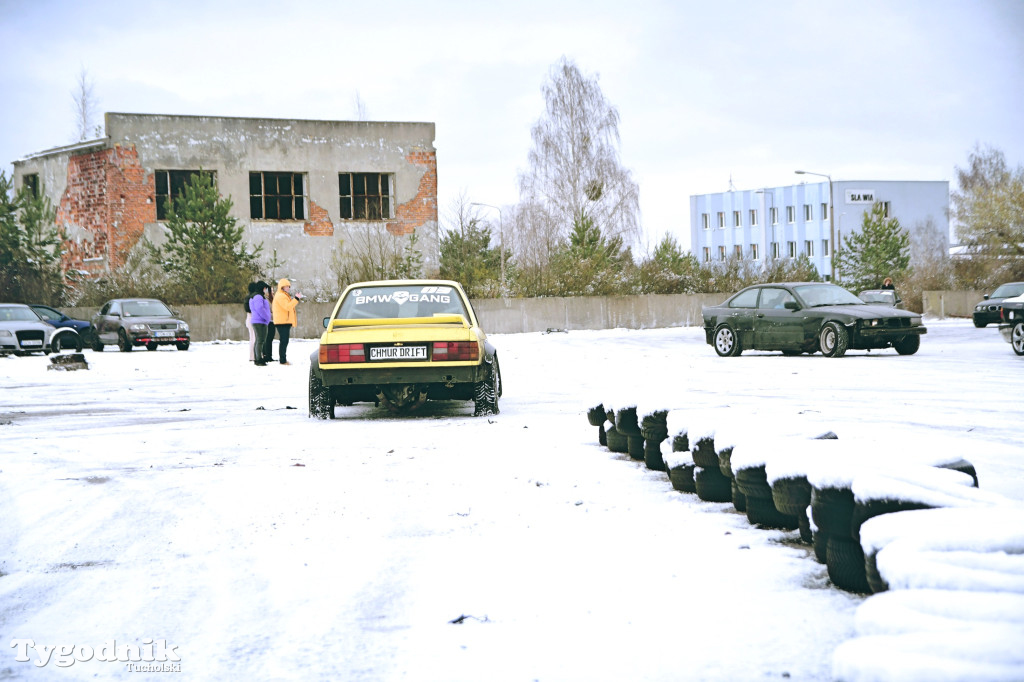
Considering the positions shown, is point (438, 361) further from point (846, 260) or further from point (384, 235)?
point (846, 260)

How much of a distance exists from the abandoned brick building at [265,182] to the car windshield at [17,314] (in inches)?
379

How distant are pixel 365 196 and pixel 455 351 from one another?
31463 mm

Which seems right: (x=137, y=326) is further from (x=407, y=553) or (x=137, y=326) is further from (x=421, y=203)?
(x=407, y=553)

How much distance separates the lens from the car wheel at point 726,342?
2123 centimetres

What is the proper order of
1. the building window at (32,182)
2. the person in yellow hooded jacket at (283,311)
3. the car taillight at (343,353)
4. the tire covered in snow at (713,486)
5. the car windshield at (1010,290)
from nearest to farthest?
the tire covered in snow at (713,486) → the car taillight at (343,353) → the person in yellow hooded jacket at (283,311) → the car windshield at (1010,290) → the building window at (32,182)

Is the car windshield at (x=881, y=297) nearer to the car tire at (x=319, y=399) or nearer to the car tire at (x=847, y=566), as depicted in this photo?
the car tire at (x=319, y=399)

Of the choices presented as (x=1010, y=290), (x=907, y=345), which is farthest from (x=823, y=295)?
(x=1010, y=290)

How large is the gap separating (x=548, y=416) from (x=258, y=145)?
103 ft

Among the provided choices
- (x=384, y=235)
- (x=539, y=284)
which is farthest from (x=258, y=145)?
(x=539, y=284)

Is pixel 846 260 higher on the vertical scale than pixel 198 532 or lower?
higher

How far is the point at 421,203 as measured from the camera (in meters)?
41.2

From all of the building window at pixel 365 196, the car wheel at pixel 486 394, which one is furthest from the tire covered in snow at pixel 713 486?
the building window at pixel 365 196

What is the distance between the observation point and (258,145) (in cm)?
3922

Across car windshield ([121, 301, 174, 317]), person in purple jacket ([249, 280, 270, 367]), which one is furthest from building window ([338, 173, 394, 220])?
person in purple jacket ([249, 280, 270, 367])
